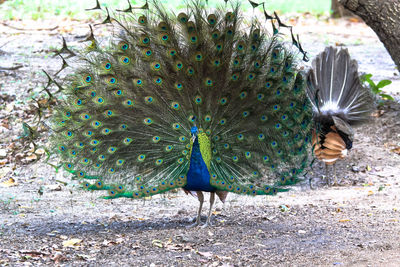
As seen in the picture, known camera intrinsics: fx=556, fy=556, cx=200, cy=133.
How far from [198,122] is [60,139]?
1421 millimetres

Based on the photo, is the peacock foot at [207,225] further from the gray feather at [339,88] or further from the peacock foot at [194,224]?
the gray feather at [339,88]

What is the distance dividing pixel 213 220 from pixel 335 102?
277cm

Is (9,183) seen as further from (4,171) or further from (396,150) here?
(396,150)

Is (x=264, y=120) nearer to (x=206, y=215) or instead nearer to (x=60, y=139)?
(x=206, y=215)

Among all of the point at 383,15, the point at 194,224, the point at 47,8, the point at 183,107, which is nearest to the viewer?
the point at 183,107

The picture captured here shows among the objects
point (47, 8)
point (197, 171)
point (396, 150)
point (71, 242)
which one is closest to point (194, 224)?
point (197, 171)

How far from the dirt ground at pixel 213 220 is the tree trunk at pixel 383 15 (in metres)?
1.96

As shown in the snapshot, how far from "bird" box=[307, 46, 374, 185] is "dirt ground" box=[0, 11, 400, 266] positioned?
0.60m


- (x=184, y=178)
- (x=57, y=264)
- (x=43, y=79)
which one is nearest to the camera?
(x=57, y=264)

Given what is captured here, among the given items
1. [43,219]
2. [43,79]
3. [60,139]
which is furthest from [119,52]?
[43,79]

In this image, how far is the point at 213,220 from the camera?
6.26m

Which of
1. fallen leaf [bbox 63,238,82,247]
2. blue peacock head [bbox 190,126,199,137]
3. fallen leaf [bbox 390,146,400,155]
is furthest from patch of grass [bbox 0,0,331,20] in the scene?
fallen leaf [bbox 63,238,82,247]

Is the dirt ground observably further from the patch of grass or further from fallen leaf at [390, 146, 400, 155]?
the patch of grass

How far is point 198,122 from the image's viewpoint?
576cm
